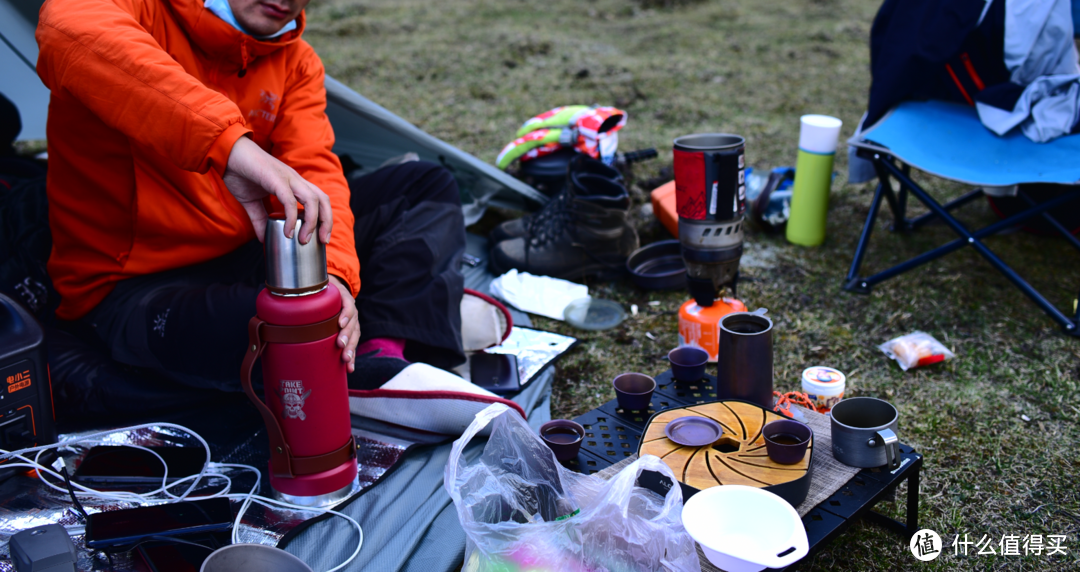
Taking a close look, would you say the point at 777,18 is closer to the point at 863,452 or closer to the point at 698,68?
the point at 698,68

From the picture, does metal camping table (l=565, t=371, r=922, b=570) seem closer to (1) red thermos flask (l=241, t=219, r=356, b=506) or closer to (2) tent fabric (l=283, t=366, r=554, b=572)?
(2) tent fabric (l=283, t=366, r=554, b=572)

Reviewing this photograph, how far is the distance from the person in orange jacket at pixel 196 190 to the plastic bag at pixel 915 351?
4.31 feet

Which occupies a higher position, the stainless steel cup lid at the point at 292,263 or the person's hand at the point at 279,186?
the person's hand at the point at 279,186

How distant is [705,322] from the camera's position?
2186 millimetres

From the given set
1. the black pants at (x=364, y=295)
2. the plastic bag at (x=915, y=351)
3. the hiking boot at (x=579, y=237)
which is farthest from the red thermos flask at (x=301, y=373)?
the plastic bag at (x=915, y=351)

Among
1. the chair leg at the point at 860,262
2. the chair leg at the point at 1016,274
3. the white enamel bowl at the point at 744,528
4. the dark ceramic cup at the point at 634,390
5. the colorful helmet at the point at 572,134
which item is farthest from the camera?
the colorful helmet at the point at 572,134

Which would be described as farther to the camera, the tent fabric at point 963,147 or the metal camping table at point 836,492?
the tent fabric at point 963,147

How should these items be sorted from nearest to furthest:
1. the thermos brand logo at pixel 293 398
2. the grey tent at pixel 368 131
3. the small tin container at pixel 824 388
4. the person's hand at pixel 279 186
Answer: the person's hand at pixel 279 186
the thermos brand logo at pixel 293 398
the small tin container at pixel 824 388
the grey tent at pixel 368 131

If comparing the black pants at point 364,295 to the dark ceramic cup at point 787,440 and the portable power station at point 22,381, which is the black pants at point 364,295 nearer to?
the portable power station at point 22,381

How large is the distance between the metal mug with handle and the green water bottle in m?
1.74

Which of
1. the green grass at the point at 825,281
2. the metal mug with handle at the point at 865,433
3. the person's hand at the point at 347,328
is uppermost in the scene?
the person's hand at the point at 347,328

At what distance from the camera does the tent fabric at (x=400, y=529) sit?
1476mm

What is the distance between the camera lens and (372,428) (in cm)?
183

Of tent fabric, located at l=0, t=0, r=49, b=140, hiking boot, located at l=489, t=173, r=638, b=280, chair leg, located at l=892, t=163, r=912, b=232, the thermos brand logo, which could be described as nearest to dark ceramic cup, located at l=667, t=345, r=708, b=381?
the thermos brand logo
